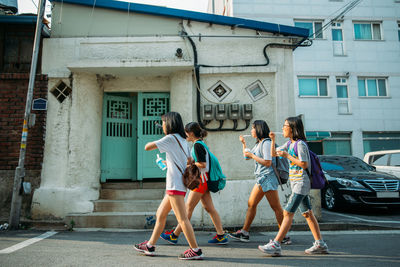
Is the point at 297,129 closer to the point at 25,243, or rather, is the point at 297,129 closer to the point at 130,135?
the point at 25,243

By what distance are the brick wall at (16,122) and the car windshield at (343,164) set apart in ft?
25.2

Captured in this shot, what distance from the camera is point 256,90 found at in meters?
7.01

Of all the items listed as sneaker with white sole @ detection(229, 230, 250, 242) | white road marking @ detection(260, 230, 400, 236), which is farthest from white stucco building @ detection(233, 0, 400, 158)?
sneaker with white sole @ detection(229, 230, 250, 242)

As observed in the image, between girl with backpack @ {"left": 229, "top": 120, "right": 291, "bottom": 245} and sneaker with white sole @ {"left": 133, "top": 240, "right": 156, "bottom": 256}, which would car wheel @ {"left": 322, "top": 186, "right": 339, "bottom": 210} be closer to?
girl with backpack @ {"left": 229, "top": 120, "right": 291, "bottom": 245}

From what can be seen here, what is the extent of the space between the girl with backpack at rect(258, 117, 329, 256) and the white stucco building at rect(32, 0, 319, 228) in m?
2.53

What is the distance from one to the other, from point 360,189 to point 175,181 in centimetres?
593

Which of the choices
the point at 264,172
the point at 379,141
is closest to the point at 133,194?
the point at 264,172

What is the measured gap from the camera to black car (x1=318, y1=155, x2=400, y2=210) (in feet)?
24.7

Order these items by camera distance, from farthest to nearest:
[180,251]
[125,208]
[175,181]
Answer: [125,208]
[180,251]
[175,181]

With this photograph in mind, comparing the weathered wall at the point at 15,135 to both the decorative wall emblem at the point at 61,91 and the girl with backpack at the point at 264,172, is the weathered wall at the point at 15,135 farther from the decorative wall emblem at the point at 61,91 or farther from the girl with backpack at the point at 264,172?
the girl with backpack at the point at 264,172

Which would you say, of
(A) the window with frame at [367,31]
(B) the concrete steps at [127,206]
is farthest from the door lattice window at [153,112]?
(A) the window with frame at [367,31]

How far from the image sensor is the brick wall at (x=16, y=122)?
6.69 meters

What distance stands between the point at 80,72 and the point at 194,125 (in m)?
3.97

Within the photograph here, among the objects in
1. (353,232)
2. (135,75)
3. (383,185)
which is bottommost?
(353,232)
